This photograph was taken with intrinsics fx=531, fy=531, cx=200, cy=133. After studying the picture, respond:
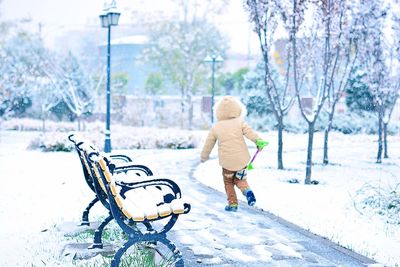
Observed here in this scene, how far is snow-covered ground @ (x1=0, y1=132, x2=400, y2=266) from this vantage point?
5309mm

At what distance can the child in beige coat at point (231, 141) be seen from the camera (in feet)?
23.1

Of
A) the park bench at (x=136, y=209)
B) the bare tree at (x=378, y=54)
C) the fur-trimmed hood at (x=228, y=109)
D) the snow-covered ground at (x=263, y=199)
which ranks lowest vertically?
the snow-covered ground at (x=263, y=199)

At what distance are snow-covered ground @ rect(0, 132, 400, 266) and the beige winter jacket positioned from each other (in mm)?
906

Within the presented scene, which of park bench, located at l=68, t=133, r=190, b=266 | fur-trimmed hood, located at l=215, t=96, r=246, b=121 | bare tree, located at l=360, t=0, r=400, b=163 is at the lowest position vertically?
park bench, located at l=68, t=133, r=190, b=266

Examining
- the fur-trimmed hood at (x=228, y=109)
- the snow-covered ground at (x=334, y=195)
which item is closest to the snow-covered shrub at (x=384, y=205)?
the snow-covered ground at (x=334, y=195)

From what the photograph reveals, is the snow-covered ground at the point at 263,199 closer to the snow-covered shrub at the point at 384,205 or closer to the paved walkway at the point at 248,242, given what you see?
the snow-covered shrub at the point at 384,205

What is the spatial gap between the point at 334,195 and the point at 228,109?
9.09 feet

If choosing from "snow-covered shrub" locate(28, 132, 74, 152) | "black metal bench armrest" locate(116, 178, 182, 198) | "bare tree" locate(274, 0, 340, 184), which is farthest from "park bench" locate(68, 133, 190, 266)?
"snow-covered shrub" locate(28, 132, 74, 152)

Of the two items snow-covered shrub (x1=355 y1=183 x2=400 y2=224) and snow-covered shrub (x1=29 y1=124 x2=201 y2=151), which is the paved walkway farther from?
snow-covered shrub (x1=29 y1=124 x2=201 y2=151)

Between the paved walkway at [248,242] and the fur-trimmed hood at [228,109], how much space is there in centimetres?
131

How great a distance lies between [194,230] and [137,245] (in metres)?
1.25

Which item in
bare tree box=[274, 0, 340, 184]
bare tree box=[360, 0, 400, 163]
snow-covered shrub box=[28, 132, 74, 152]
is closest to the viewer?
bare tree box=[274, 0, 340, 184]

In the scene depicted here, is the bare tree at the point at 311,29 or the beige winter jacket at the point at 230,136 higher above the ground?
the bare tree at the point at 311,29

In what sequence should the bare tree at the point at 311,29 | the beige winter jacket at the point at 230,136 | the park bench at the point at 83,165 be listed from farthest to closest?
the bare tree at the point at 311,29, the beige winter jacket at the point at 230,136, the park bench at the point at 83,165
